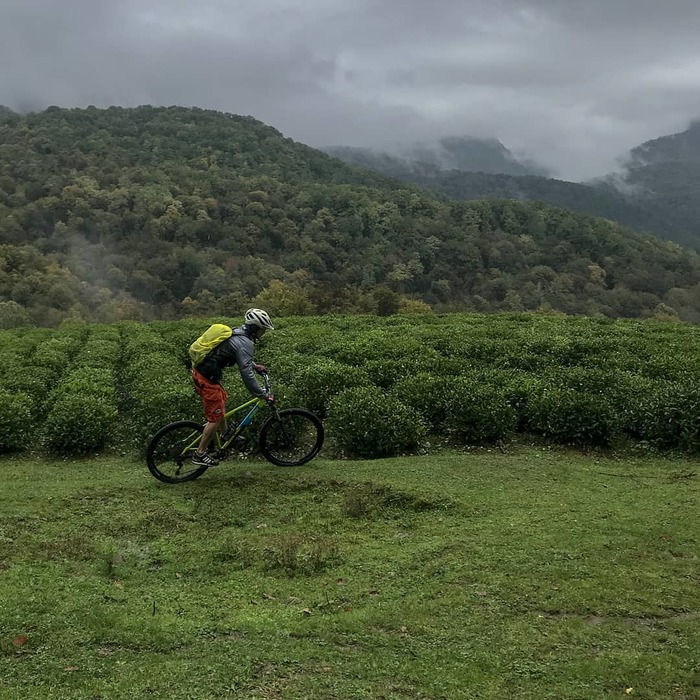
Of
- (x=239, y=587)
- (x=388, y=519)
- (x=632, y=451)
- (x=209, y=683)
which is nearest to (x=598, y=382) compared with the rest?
(x=632, y=451)

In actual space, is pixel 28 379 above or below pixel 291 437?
above

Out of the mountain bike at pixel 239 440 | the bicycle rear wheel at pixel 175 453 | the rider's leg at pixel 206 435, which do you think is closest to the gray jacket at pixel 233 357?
the mountain bike at pixel 239 440

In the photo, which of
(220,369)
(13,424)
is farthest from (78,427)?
(220,369)

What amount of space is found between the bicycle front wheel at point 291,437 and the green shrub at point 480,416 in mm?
2230

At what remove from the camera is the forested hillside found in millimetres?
59719

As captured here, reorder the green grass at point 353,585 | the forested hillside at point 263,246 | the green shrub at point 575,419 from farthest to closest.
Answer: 1. the forested hillside at point 263,246
2. the green shrub at point 575,419
3. the green grass at point 353,585

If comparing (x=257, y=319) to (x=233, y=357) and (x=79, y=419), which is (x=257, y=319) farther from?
(x=79, y=419)

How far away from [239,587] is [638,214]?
142 m

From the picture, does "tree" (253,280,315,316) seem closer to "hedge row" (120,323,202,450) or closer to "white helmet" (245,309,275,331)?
"hedge row" (120,323,202,450)

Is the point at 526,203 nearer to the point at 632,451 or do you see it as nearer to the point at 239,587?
the point at 632,451

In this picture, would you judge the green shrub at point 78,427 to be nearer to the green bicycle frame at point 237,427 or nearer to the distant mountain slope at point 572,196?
the green bicycle frame at point 237,427

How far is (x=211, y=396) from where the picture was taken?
7.32 m

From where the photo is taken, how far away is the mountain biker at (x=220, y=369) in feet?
23.6

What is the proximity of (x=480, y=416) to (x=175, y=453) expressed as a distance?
14.0 ft
